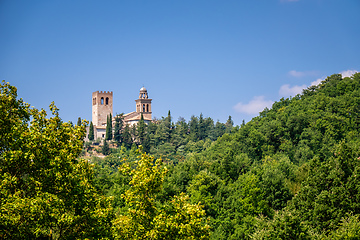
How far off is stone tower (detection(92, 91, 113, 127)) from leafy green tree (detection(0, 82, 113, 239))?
132321mm

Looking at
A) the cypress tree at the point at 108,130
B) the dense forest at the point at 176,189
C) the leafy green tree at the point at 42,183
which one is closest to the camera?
the leafy green tree at the point at 42,183

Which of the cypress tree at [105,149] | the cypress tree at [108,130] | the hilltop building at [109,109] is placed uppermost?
the hilltop building at [109,109]

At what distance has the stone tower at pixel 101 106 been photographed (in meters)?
150

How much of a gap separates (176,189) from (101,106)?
105642 millimetres

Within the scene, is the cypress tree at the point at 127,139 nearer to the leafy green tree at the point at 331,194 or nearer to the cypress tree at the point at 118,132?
the cypress tree at the point at 118,132

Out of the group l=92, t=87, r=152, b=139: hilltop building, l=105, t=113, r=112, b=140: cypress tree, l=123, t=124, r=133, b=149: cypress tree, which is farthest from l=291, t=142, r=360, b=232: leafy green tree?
l=92, t=87, r=152, b=139: hilltop building

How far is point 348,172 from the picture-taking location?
33.8m

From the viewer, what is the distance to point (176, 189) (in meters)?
50.0

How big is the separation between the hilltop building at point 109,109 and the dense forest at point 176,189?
74.6m

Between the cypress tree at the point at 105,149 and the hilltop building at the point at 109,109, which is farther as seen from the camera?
the hilltop building at the point at 109,109

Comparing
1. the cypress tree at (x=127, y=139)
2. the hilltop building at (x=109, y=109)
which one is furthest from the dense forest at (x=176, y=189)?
the hilltop building at (x=109, y=109)

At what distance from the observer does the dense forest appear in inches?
638

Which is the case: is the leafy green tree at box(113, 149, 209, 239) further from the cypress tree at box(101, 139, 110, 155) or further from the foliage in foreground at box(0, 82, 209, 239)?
the cypress tree at box(101, 139, 110, 155)

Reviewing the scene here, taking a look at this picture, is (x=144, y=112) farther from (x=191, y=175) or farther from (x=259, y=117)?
(x=191, y=175)
